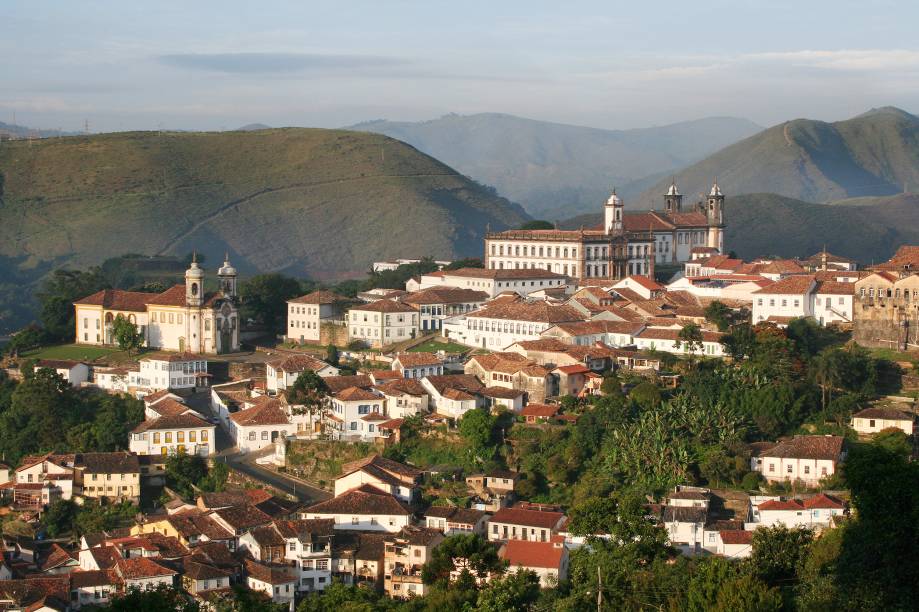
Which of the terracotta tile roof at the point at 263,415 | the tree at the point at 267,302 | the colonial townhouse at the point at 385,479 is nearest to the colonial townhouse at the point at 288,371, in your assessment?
the terracotta tile roof at the point at 263,415

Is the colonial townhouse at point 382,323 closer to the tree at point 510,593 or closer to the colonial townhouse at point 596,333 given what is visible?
the colonial townhouse at point 596,333

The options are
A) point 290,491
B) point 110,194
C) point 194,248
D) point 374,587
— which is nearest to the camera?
point 374,587

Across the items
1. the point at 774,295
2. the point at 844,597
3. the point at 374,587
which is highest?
the point at 774,295

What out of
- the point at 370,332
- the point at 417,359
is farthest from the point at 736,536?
the point at 370,332

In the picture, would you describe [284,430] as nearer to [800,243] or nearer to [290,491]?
[290,491]

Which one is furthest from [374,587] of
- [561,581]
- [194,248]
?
[194,248]

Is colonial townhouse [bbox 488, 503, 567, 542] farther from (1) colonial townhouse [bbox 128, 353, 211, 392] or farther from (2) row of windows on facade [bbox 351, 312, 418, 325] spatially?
(2) row of windows on facade [bbox 351, 312, 418, 325]
